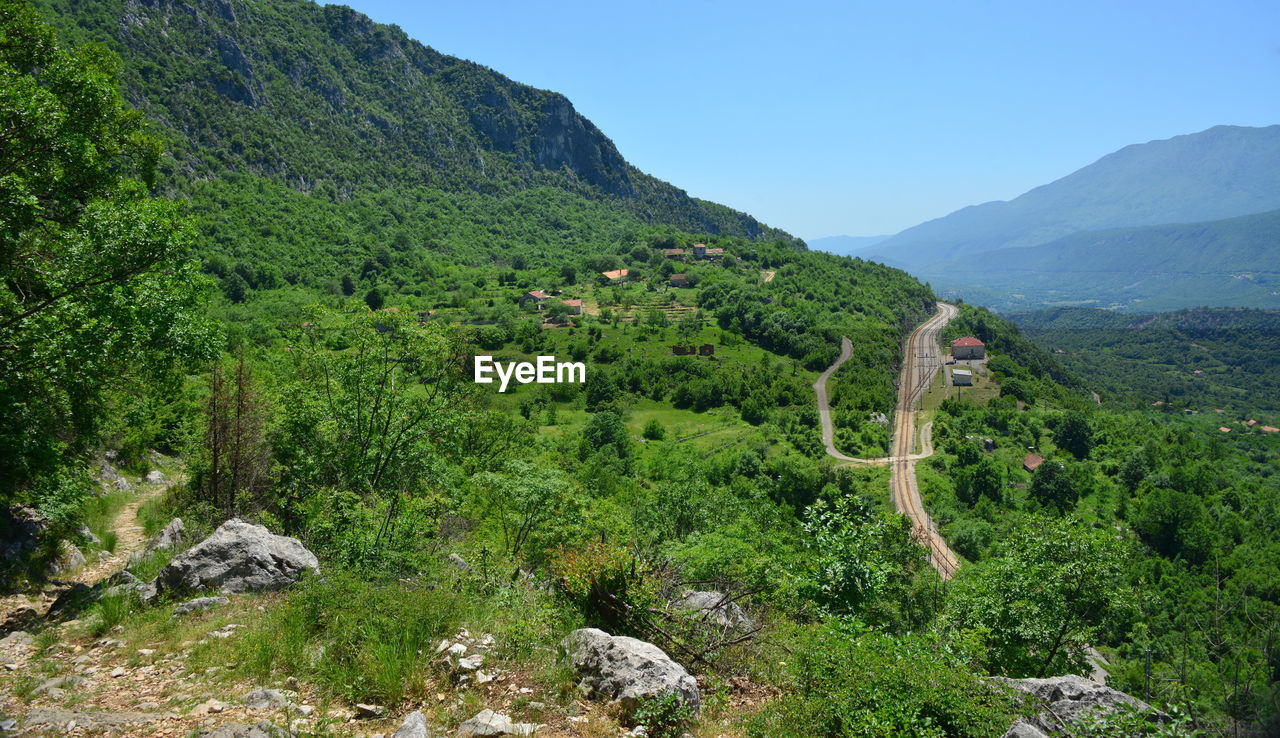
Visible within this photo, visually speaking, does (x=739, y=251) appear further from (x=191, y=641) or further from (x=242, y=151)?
(x=191, y=641)

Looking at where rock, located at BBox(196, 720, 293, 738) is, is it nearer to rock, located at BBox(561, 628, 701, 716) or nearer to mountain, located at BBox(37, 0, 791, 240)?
rock, located at BBox(561, 628, 701, 716)

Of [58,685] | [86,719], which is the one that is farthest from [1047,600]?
[58,685]

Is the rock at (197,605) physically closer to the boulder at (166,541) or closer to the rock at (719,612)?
the boulder at (166,541)

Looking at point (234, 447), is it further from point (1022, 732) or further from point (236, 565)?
point (1022, 732)

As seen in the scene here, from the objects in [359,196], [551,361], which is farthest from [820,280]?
[359,196]

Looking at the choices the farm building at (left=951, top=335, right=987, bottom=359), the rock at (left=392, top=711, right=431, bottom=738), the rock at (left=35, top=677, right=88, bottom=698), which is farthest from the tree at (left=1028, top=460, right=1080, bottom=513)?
the rock at (left=35, top=677, right=88, bottom=698)

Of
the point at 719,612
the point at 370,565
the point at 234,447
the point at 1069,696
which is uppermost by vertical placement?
the point at 234,447
